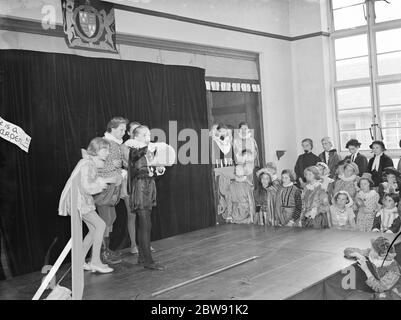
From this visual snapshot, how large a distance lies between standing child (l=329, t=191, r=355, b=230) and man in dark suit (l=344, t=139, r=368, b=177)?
25 cm

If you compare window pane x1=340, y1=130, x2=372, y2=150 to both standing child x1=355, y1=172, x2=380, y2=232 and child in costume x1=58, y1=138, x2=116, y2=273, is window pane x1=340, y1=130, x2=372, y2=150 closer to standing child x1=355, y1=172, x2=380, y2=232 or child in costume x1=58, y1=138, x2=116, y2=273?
standing child x1=355, y1=172, x2=380, y2=232

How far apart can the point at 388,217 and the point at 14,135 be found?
181cm

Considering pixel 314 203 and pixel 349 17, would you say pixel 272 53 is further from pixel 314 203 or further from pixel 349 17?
pixel 314 203

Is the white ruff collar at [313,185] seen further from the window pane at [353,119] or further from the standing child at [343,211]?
the window pane at [353,119]

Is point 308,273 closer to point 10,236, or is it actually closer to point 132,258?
point 132,258

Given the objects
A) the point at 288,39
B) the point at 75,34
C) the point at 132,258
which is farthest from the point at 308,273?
the point at 288,39

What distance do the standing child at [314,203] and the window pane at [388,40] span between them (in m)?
0.81

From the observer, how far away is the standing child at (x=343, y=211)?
248 centimetres

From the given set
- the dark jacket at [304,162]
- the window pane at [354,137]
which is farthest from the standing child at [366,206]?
the dark jacket at [304,162]

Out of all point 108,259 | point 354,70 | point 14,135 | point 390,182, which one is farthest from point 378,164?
point 14,135

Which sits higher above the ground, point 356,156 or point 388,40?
point 388,40

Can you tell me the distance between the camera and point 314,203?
2627 mm
